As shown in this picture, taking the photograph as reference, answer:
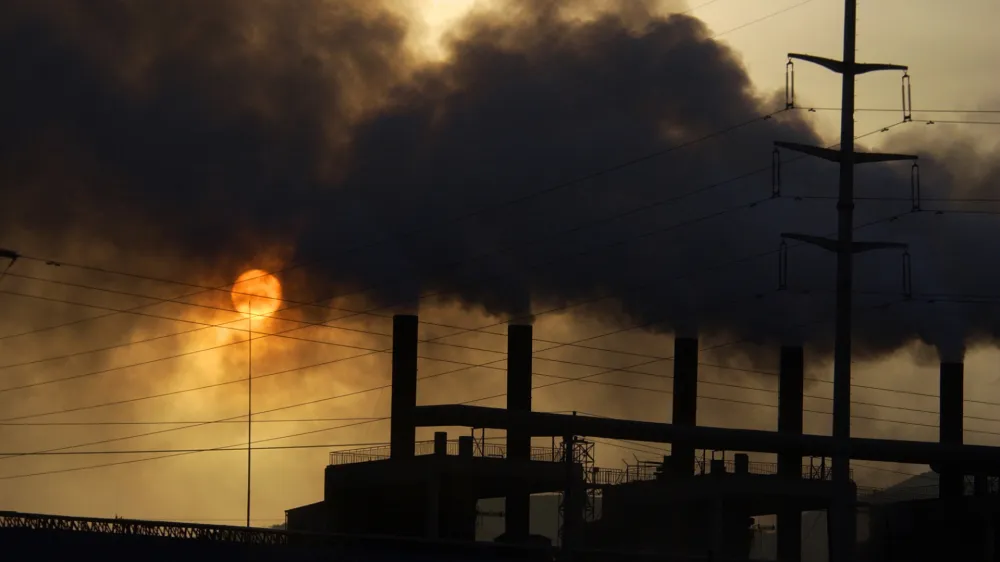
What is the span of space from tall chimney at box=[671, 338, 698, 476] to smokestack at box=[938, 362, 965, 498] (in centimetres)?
1107

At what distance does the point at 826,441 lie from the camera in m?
46.8

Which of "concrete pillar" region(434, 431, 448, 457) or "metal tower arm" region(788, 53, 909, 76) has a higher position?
"metal tower arm" region(788, 53, 909, 76)

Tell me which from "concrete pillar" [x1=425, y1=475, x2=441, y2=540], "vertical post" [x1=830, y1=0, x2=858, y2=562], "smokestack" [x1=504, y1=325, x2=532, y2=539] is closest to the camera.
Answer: "vertical post" [x1=830, y1=0, x2=858, y2=562]

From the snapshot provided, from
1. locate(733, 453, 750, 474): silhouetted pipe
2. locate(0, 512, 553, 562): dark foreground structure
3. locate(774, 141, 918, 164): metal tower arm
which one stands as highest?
locate(774, 141, 918, 164): metal tower arm

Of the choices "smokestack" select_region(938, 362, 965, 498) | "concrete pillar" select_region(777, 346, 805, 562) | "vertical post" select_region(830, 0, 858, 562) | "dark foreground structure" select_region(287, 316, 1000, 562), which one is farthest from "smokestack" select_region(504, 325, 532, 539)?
"vertical post" select_region(830, 0, 858, 562)

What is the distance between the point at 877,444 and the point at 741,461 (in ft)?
19.0

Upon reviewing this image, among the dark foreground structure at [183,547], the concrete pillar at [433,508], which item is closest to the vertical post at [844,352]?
the dark foreground structure at [183,547]

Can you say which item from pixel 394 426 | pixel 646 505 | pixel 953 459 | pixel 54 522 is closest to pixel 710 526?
pixel 646 505

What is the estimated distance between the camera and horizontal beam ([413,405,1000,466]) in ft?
116

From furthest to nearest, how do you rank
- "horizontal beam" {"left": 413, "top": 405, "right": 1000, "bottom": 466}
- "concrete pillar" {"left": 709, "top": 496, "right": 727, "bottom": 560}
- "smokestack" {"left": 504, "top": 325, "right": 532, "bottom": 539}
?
"smokestack" {"left": 504, "top": 325, "right": 532, "bottom": 539}, "concrete pillar" {"left": 709, "top": 496, "right": 727, "bottom": 560}, "horizontal beam" {"left": 413, "top": 405, "right": 1000, "bottom": 466}

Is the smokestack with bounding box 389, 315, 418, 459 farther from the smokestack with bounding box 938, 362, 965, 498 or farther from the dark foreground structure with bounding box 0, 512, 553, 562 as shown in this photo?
the smokestack with bounding box 938, 362, 965, 498

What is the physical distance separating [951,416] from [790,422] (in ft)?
24.4

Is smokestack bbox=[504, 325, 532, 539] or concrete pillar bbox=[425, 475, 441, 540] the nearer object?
concrete pillar bbox=[425, 475, 441, 540]

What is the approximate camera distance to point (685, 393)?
59.1 meters
